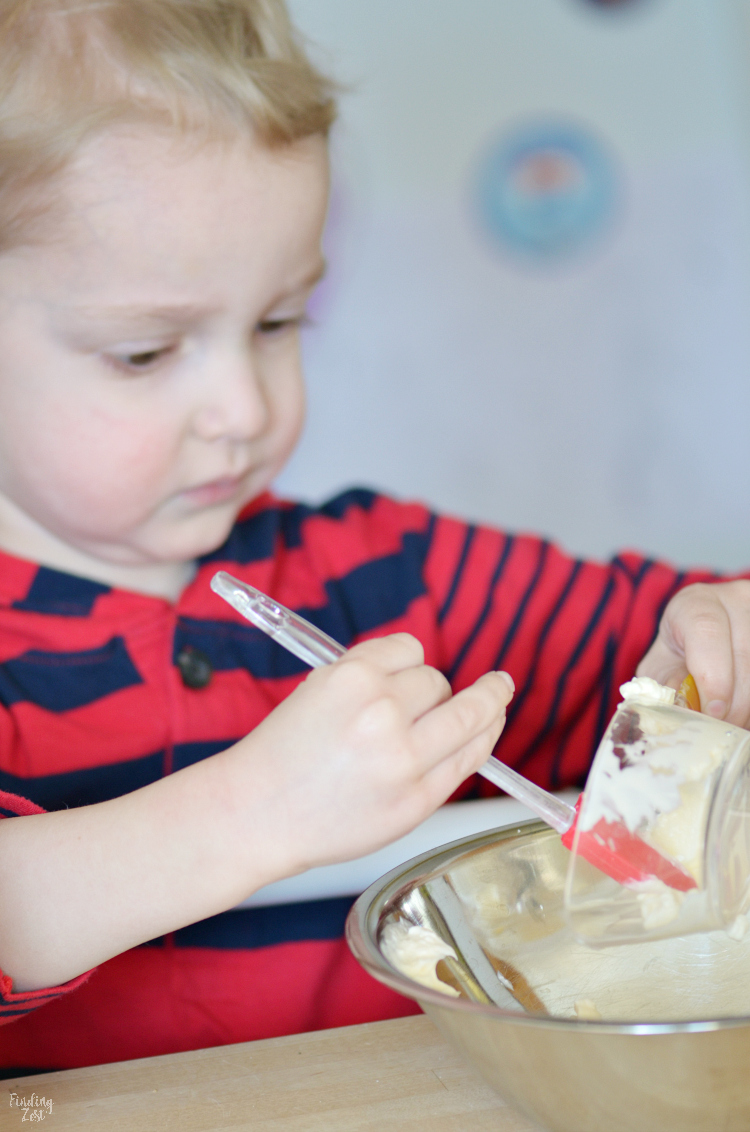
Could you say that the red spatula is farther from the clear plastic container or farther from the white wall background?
the white wall background

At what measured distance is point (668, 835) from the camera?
0.42 metres

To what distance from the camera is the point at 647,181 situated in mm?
2059

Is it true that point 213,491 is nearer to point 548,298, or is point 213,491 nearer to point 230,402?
point 230,402

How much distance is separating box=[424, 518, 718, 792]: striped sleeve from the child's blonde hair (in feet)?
1.27

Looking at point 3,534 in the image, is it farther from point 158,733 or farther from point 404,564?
point 404,564

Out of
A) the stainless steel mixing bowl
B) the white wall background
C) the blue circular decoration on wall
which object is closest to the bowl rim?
the stainless steel mixing bowl

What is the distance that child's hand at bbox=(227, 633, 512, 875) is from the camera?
1.49 feet

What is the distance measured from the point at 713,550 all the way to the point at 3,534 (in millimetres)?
1632

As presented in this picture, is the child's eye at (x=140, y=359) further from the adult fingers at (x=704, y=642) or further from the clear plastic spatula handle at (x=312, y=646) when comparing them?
the adult fingers at (x=704, y=642)

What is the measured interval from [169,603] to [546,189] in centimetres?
150

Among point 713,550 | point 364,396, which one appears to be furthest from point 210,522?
point 713,550

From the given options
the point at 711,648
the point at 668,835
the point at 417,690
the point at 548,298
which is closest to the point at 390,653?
the point at 417,690

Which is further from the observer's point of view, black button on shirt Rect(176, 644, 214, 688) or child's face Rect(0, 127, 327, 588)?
black button on shirt Rect(176, 644, 214, 688)

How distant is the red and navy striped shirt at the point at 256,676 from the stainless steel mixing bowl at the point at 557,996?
231 millimetres
